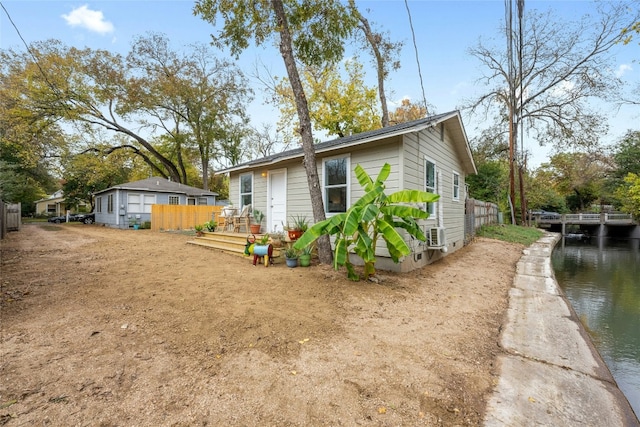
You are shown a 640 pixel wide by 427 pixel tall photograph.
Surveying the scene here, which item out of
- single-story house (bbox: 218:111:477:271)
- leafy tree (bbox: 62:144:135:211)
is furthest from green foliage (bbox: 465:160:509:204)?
leafy tree (bbox: 62:144:135:211)

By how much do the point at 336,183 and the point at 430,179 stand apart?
2.69 metres

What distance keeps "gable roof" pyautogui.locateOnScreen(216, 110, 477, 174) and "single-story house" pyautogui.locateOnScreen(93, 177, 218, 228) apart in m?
12.0

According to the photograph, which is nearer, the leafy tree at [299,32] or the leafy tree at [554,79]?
the leafy tree at [299,32]

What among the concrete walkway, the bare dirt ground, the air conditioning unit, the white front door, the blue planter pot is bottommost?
the concrete walkway

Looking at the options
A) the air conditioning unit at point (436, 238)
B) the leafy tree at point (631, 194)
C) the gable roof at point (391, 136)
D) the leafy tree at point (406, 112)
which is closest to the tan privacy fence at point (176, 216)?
the gable roof at point (391, 136)

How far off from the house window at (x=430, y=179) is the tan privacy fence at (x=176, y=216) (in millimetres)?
12571

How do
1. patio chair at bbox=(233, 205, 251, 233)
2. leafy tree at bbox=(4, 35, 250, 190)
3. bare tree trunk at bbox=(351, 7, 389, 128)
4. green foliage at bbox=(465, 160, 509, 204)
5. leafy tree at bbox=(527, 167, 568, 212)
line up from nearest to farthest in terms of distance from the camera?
patio chair at bbox=(233, 205, 251, 233)
bare tree trunk at bbox=(351, 7, 389, 128)
leafy tree at bbox=(4, 35, 250, 190)
green foliage at bbox=(465, 160, 509, 204)
leafy tree at bbox=(527, 167, 568, 212)

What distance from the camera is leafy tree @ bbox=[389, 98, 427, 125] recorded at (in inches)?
938

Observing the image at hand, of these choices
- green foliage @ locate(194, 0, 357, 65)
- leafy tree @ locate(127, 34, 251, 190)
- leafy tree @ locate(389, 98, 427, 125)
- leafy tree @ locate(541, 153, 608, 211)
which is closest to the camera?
green foliage @ locate(194, 0, 357, 65)

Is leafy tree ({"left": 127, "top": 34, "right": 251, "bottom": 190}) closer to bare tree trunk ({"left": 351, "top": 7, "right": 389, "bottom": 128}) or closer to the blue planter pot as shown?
bare tree trunk ({"left": 351, "top": 7, "right": 389, "bottom": 128})

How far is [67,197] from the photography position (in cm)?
2798

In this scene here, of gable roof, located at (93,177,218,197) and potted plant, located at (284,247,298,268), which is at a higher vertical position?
gable roof, located at (93,177,218,197)

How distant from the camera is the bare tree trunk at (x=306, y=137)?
20.6 ft

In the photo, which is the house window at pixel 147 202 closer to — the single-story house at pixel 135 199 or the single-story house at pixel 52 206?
the single-story house at pixel 135 199
